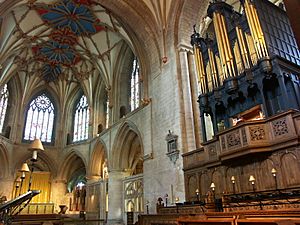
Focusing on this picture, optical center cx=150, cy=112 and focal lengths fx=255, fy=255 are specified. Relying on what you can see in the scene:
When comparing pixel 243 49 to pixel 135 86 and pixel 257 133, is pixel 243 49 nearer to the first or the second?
pixel 257 133

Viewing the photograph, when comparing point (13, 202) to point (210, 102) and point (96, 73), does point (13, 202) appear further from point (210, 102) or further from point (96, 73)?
point (96, 73)

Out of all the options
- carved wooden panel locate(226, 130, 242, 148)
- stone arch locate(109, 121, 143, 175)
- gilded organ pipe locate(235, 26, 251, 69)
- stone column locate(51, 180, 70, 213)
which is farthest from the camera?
stone column locate(51, 180, 70, 213)

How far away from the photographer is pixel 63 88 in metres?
24.8

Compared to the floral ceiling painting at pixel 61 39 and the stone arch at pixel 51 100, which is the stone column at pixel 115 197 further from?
the stone arch at pixel 51 100

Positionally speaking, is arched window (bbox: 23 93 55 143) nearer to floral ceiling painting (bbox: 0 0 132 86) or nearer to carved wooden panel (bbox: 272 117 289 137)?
floral ceiling painting (bbox: 0 0 132 86)

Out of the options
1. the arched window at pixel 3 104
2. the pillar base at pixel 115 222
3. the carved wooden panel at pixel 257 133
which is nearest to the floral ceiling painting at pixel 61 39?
the arched window at pixel 3 104

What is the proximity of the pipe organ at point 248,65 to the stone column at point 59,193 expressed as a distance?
57.1 feet

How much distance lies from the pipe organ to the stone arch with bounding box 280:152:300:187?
171 centimetres

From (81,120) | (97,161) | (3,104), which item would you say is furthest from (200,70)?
(3,104)

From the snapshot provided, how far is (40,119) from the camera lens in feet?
78.7

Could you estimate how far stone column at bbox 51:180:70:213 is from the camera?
72.0ft

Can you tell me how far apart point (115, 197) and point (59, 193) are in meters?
8.61

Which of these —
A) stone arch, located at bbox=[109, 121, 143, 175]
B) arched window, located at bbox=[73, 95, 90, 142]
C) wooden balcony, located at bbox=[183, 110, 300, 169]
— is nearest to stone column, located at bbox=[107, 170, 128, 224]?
stone arch, located at bbox=[109, 121, 143, 175]

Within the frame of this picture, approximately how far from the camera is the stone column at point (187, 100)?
1080cm
